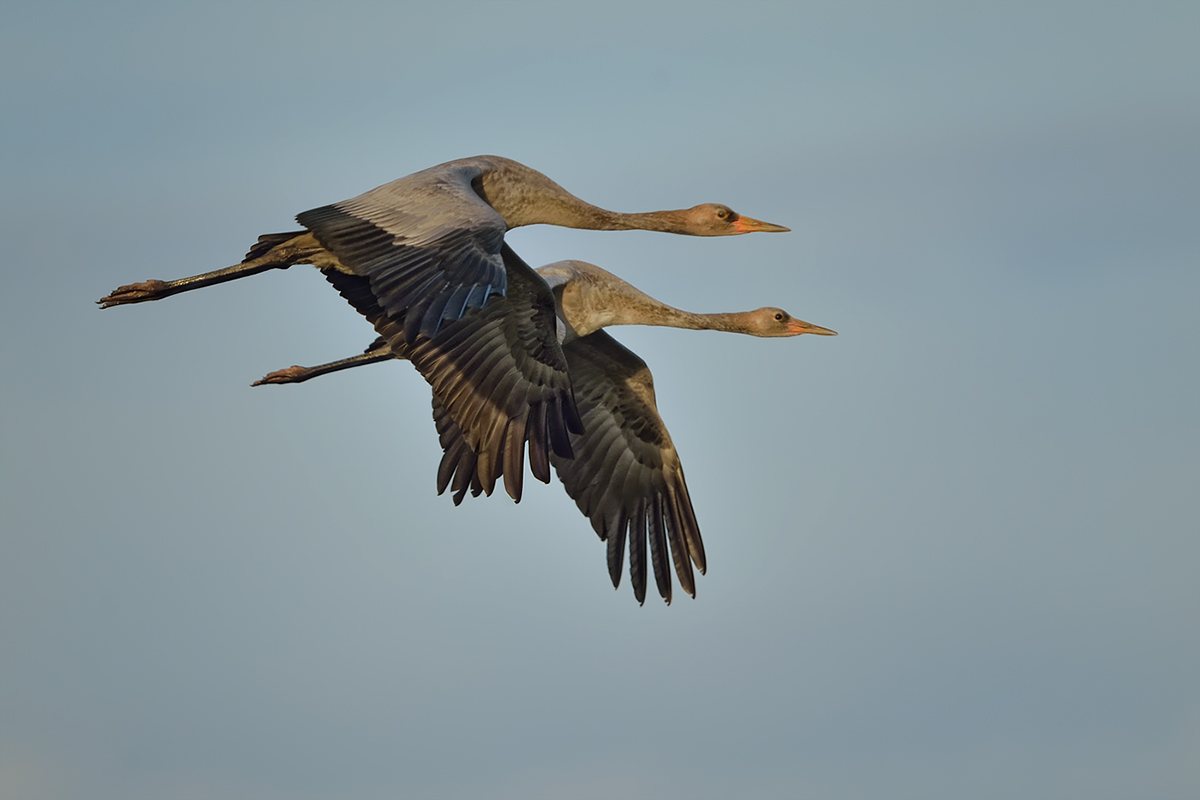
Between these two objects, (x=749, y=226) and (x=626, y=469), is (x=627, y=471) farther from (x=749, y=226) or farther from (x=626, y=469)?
(x=749, y=226)

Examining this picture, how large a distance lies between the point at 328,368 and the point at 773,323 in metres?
4.14

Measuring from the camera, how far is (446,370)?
15891 mm

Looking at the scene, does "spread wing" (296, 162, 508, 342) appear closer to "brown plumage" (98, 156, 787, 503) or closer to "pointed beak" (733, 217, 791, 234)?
"brown plumage" (98, 156, 787, 503)

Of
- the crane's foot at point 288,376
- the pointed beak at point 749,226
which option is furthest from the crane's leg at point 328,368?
the pointed beak at point 749,226

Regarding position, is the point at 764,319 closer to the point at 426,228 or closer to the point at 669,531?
the point at 669,531

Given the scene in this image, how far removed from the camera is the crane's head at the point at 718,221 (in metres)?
18.6

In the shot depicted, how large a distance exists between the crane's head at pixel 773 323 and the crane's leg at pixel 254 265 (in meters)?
4.92

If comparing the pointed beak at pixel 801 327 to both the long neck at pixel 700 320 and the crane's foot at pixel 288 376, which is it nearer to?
A: the long neck at pixel 700 320

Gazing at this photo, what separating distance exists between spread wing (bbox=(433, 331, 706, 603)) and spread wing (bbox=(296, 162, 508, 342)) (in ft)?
11.0

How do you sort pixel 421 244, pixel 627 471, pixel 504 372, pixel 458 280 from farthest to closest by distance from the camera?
1. pixel 627 471
2. pixel 504 372
3. pixel 421 244
4. pixel 458 280

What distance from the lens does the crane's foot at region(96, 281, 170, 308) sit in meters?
16.7

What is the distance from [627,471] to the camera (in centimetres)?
1878

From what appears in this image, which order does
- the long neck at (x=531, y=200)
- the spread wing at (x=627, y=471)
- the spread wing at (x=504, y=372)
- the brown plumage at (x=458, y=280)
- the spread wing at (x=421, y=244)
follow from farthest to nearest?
the spread wing at (x=627, y=471)
the long neck at (x=531, y=200)
the spread wing at (x=504, y=372)
the brown plumage at (x=458, y=280)
the spread wing at (x=421, y=244)

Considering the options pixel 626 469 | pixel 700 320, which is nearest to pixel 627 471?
pixel 626 469
